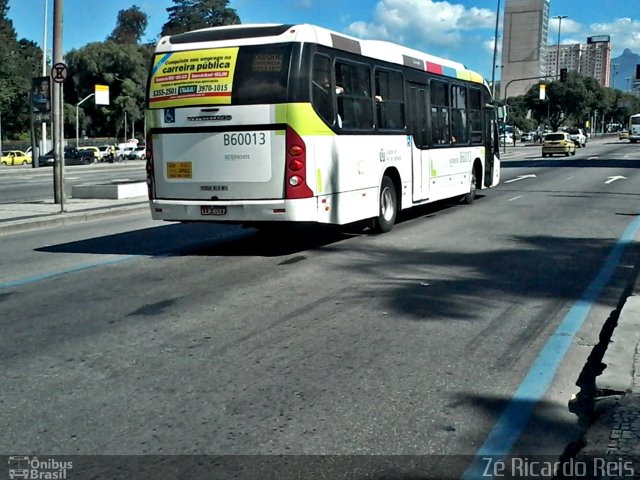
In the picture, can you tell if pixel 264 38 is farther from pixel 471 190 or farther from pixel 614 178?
pixel 614 178

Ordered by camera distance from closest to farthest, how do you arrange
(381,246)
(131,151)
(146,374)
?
(146,374)
(381,246)
(131,151)

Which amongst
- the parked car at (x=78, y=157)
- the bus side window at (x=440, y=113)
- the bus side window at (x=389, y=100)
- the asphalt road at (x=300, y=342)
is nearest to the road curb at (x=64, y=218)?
the asphalt road at (x=300, y=342)

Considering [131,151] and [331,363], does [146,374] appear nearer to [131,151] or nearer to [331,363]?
[331,363]

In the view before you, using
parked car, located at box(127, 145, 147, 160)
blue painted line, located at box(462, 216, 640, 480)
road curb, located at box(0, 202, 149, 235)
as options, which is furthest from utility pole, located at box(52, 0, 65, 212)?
parked car, located at box(127, 145, 147, 160)

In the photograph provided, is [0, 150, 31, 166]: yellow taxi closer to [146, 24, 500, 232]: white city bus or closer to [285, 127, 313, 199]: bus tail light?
[146, 24, 500, 232]: white city bus

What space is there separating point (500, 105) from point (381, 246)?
1081 centimetres

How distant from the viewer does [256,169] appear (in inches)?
407

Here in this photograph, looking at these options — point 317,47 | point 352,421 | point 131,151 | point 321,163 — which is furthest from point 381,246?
point 131,151

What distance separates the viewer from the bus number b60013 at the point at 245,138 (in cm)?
1026

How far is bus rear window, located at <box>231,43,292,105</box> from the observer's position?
10141mm

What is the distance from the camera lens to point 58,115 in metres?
18.2

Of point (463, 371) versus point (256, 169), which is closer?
point (463, 371)

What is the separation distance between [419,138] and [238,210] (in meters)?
5.14

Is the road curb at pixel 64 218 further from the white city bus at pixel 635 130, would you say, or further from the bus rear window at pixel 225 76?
the white city bus at pixel 635 130
